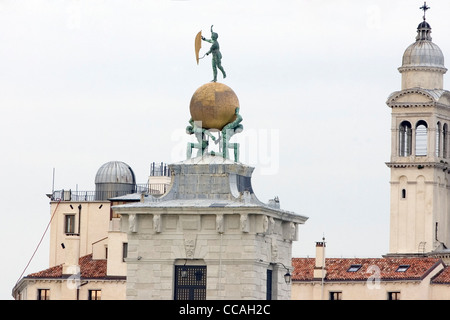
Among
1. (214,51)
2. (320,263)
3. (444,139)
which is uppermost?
(444,139)

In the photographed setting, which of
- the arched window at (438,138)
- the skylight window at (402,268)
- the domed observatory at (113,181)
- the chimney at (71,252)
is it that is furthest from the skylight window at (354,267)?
the arched window at (438,138)

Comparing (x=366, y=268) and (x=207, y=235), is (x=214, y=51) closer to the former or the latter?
(x=207, y=235)

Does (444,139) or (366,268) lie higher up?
(444,139)

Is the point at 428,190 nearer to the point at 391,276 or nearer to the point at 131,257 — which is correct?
the point at 391,276

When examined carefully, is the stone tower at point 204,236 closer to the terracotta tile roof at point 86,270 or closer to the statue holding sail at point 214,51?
the statue holding sail at point 214,51

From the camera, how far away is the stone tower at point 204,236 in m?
59.1

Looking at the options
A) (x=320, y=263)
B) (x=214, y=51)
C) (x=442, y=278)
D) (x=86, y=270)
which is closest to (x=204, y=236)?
(x=214, y=51)

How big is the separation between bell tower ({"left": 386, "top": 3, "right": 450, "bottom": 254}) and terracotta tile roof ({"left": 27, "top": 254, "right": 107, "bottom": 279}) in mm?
35354

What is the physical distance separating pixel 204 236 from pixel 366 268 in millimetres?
98083

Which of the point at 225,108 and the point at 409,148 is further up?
the point at 409,148

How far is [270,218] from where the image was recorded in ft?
196

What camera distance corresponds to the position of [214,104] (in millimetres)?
60469
